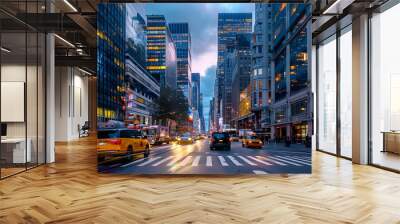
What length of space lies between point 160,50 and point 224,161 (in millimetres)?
2825

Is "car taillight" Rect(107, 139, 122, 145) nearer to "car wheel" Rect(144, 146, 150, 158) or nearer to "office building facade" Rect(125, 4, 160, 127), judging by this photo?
"office building facade" Rect(125, 4, 160, 127)

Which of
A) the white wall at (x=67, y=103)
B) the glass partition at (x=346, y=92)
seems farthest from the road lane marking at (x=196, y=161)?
the white wall at (x=67, y=103)

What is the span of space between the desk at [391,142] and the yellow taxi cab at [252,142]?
377 cm

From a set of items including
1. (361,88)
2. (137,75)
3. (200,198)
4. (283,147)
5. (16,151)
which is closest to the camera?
(200,198)

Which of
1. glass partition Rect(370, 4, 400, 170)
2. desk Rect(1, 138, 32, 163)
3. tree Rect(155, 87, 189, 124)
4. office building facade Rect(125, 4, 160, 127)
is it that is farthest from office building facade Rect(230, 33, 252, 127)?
desk Rect(1, 138, 32, 163)

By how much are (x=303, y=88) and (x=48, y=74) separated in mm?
6592

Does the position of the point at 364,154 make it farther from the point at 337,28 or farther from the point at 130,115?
the point at 130,115

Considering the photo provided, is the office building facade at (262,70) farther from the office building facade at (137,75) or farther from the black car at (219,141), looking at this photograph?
the office building facade at (137,75)

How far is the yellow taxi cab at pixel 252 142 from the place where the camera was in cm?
625

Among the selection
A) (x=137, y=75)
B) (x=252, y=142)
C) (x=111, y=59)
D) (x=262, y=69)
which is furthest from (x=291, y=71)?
(x=111, y=59)

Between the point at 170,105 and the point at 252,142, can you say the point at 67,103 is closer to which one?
the point at 170,105

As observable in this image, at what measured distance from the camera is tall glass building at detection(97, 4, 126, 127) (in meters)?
5.76

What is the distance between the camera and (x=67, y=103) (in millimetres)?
16688

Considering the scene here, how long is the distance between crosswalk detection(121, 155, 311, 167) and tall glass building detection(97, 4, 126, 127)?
1105 mm
